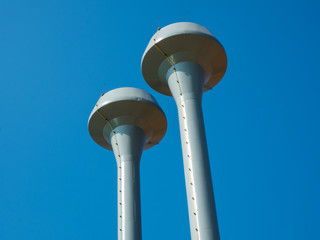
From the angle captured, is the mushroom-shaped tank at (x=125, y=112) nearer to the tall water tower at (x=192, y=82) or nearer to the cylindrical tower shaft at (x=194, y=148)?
the tall water tower at (x=192, y=82)

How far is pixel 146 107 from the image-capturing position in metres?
20.1

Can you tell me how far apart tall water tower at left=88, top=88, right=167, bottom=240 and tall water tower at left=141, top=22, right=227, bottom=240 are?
1.40 metres

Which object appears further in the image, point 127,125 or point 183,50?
point 127,125

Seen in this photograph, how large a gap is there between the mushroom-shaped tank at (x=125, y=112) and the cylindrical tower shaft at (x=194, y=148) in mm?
3075

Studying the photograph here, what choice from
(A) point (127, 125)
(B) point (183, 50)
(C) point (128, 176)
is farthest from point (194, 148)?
(A) point (127, 125)

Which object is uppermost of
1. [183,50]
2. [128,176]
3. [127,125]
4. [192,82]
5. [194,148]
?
[183,50]

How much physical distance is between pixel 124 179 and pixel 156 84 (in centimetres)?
518

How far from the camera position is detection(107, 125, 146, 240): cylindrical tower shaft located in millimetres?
18062

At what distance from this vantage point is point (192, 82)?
54.1 feet

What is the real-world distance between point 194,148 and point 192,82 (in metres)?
3.23

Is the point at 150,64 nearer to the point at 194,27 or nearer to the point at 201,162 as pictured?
the point at 194,27

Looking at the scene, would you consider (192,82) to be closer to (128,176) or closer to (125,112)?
(125,112)

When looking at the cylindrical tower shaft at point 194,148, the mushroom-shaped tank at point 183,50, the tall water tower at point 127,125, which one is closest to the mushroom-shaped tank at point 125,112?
the tall water tower at point 127,125

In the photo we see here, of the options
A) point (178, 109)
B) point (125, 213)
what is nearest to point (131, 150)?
point (125, 213)
